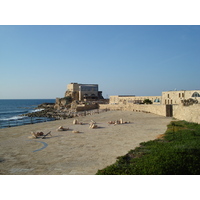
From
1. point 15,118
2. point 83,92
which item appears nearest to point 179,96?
point 15,118

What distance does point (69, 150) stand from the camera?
7.82 m

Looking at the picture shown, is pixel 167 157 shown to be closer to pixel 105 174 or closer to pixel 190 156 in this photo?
pixel 190 156

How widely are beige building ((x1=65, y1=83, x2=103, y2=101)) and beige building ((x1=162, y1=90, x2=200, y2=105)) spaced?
40.1 metres

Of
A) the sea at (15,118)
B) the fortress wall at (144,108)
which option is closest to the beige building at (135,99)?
the fortress wall at (144,108)

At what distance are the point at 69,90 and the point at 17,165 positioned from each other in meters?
69.6

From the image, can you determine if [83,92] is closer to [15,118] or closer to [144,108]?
[15,118]

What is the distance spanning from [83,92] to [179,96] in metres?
45.8

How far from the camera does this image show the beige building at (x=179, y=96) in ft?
84.6

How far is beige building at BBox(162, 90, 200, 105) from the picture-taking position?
2578cm

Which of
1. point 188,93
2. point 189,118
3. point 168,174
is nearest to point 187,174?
point 168,174

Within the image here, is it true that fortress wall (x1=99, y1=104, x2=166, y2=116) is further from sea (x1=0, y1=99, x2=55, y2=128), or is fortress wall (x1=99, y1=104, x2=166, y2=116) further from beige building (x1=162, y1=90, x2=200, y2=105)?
sea (x1=0, y1=99, x2=55, y2=128)

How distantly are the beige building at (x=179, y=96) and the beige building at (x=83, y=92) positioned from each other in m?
40.1

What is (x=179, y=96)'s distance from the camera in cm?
2841

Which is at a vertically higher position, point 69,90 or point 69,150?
point 69,90
